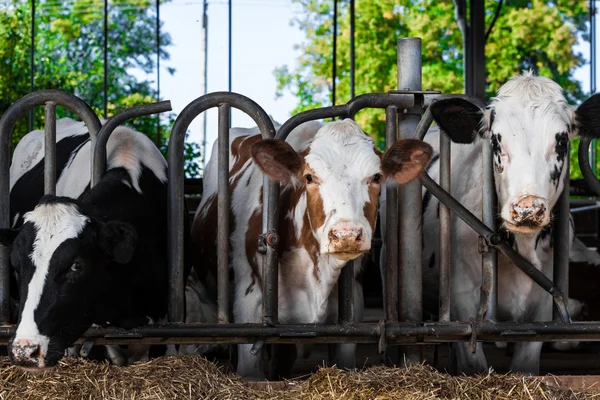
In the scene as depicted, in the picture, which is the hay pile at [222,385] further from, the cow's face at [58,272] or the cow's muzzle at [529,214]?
the cow's muzzle at [529,214]

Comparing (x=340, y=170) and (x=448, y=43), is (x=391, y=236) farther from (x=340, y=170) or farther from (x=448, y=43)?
(x=448, y=43)

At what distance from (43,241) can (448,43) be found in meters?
19.5

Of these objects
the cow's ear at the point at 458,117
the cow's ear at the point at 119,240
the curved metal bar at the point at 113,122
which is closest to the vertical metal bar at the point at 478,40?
the cow's ear at the point at 458,117

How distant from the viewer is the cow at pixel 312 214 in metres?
4.33

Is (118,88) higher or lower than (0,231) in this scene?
higher

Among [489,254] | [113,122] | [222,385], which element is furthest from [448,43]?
[222,385]

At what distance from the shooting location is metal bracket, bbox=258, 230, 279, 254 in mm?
4570

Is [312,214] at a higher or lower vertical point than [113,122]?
lower

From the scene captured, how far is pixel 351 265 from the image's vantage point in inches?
186

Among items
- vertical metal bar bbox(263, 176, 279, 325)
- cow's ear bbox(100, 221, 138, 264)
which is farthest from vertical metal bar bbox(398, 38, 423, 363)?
cow's ear bbox(100, 221, 138, 264)

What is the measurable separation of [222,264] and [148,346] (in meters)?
0.99

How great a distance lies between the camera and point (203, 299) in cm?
603

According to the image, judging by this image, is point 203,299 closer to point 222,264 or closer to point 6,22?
point 222,264

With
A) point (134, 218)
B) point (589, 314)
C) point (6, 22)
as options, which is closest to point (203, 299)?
point (134, 218)
